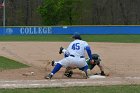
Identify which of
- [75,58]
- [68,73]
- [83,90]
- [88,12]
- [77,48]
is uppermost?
[88,12]

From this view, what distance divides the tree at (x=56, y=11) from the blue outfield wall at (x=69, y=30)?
1413 cm

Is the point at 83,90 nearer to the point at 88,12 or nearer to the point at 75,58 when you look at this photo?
the point at 75,58

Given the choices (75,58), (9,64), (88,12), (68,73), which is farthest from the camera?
(88,12)

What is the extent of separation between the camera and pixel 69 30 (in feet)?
169

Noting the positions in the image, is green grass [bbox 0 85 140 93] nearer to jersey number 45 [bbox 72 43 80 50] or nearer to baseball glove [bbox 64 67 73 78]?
jersey number 45 [bbox 72 43 80 50]

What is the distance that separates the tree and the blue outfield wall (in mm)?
14129

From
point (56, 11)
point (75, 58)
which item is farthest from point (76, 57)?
point (56, 11)

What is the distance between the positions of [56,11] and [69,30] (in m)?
15.0

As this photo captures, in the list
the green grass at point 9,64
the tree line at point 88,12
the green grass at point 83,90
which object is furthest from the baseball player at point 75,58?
the tree line at point 88,12

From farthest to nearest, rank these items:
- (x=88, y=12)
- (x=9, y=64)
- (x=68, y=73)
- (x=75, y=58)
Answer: (x=88, y=12) → (x=9, y=64) → (x=68, y=73) → (x=75, y=58)

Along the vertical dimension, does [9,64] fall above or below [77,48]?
below

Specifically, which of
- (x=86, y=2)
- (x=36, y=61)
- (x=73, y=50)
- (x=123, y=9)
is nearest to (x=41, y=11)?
(x=86, y=2)

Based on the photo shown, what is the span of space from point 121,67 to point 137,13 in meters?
63.6

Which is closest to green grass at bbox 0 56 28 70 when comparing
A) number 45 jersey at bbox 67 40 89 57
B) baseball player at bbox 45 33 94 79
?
baseball player at bbox 45 33 94 79
